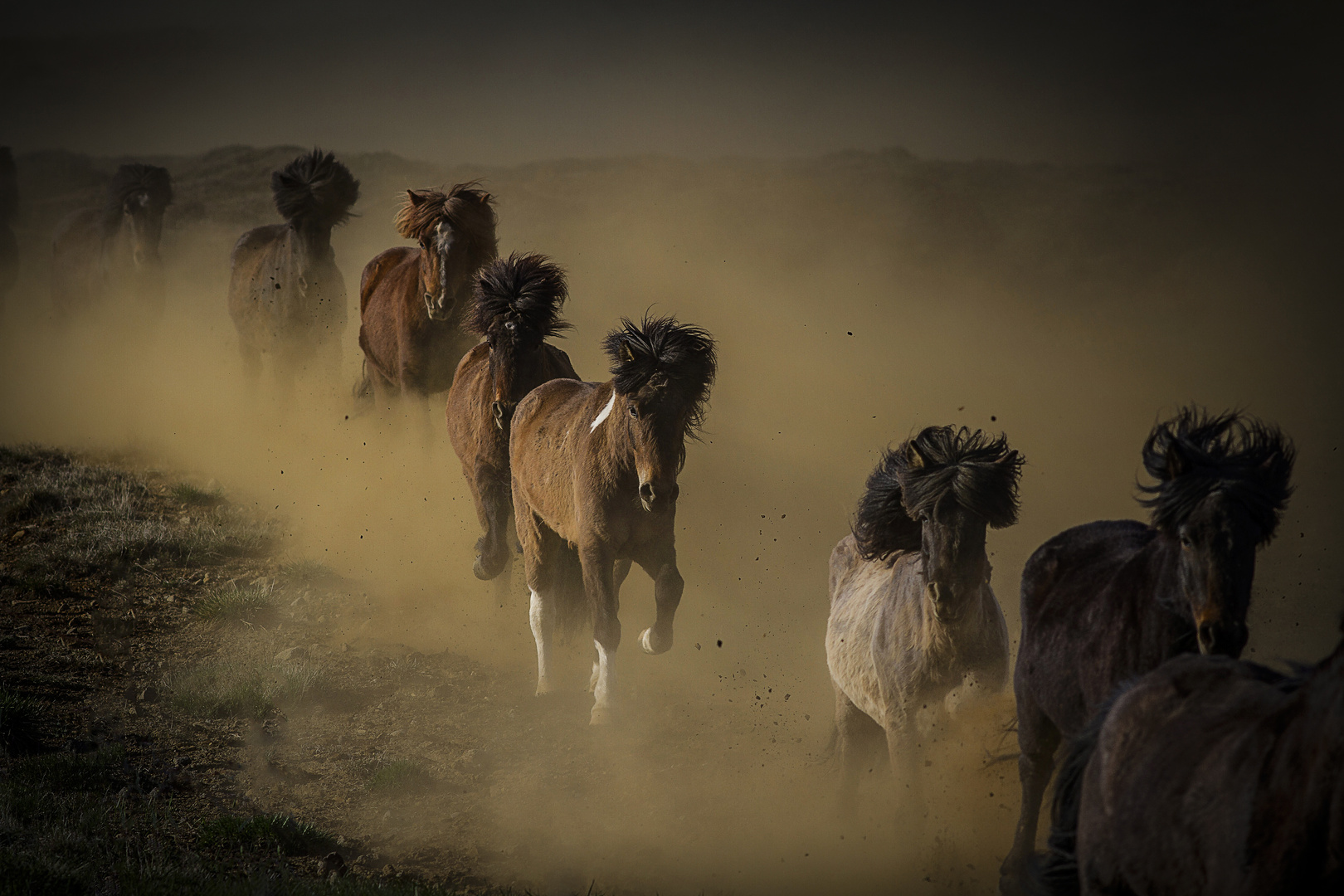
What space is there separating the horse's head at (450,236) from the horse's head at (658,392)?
357 centimetres

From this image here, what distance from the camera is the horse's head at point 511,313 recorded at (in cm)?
829

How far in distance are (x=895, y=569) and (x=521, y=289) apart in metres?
4.34

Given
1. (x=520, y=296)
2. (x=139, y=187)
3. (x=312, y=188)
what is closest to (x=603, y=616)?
(x=520, y=296)

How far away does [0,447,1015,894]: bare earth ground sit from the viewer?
5.00 meters

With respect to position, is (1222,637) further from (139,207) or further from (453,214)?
(139,207)

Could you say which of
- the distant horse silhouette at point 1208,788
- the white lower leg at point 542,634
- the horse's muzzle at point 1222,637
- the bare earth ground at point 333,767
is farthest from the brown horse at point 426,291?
the distant horse silhouette at point 1208,788

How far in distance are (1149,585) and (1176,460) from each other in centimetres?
59

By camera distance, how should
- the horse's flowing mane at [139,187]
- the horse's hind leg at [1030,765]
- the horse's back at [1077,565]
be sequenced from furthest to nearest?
the horse's flowing mane at [139,187] → the horse's hind leg at [1030,765] → the horse's back at [1077,565]

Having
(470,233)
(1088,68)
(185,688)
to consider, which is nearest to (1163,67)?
(1088,68)

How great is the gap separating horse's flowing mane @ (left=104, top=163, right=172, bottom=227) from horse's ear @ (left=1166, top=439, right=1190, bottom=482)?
1610cm

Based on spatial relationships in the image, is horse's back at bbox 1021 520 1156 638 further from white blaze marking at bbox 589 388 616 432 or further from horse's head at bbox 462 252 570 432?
horse's head at bbox 462 252 570 432

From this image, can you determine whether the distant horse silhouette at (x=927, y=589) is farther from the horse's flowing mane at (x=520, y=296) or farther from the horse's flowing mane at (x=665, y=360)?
the horse's flowing mane at (x=520, y=296)

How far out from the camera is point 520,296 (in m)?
8.26

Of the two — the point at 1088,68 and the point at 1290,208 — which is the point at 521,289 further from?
the point at 1088,68
